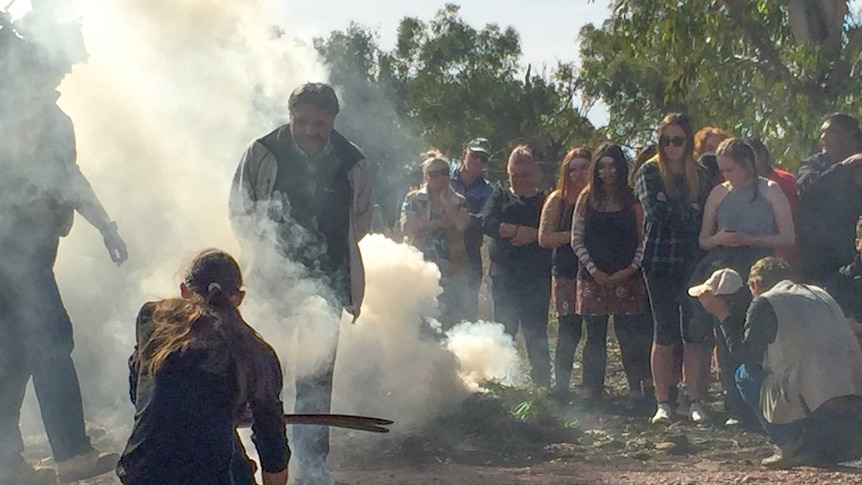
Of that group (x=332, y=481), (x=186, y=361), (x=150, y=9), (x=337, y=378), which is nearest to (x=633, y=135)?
(x=150, y=9)

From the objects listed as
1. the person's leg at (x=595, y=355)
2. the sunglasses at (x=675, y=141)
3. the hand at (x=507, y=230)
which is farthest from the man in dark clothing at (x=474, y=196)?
the sunglasses at (x=675, y=141)

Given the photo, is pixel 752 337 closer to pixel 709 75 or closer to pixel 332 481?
pixel 332 481

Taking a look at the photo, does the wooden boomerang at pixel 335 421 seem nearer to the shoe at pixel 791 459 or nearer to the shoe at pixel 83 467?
the shoe at pixel 83 467

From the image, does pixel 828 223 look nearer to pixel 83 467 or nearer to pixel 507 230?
pixel 507 230

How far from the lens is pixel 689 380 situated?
8133mm

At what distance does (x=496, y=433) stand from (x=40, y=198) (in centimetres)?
289

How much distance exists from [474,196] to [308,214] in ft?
13.1

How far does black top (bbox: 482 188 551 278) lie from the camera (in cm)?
918

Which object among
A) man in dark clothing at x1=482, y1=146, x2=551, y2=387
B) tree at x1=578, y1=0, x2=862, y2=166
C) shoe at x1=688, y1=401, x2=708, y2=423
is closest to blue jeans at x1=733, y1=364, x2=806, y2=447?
shoe at x1=688, y1=401, x2=708, y2=423

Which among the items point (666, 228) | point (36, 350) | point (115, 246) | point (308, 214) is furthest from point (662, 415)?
point (36, 350)

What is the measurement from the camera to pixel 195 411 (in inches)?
148

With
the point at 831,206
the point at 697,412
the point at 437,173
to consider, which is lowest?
the point at 697,412

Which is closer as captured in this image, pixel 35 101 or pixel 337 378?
pixel 35 101

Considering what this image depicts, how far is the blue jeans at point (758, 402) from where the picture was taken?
670 centimetres
